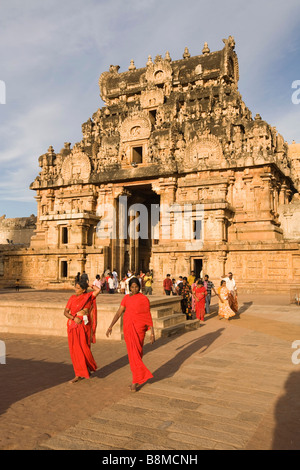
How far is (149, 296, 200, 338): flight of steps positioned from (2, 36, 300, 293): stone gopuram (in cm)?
1236

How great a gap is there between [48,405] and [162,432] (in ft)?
5.52

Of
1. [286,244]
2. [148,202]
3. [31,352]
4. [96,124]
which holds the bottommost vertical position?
[31,352]

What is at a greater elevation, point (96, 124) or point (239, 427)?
point (96, 124)

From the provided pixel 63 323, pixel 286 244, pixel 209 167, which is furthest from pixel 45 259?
pixel 63 323

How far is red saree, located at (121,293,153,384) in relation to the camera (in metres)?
5.60

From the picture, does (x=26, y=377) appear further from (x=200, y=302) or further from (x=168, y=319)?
(x=200, y=302)

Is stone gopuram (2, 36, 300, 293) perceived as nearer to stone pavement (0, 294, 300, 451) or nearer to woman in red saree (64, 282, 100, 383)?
stone pavement (0, 294, 300, 451)

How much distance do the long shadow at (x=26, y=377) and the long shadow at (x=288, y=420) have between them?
320cm

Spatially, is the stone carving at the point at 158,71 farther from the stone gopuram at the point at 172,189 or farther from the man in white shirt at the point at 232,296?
the man in white shirt at the point at 232,296

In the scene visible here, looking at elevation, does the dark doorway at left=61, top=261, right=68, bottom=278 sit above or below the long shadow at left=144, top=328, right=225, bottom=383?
above

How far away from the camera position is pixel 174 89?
109 ft

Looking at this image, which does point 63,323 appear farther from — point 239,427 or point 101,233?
point 101,233

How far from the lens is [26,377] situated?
624 centimetres

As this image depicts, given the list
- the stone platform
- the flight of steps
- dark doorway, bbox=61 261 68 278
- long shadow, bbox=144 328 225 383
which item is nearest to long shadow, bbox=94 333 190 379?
long shadow, bbox=144 328 225 383
